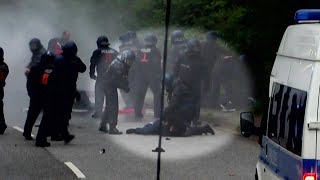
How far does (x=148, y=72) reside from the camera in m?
20.8

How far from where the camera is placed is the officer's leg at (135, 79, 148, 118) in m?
20.5

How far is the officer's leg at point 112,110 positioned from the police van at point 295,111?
8.80 m

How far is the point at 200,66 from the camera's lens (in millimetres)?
18578

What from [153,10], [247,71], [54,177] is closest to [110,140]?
[54,177]

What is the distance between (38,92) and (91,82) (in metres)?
11.2

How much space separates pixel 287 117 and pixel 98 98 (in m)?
12.6

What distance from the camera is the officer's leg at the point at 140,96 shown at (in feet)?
67.3

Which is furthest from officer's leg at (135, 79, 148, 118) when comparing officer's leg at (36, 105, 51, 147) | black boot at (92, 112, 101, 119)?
officer's leg at (36, 105, 51, 147)

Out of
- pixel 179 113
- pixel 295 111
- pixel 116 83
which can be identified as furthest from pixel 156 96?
pixel 295 111

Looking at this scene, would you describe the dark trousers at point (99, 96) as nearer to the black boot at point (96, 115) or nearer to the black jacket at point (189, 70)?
the black boot at point (96, 115)

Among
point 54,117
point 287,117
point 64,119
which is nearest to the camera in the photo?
point 287,117

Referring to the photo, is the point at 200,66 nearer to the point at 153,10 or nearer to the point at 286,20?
the point at 286,20

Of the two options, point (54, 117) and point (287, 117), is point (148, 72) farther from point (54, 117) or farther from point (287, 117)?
point (287, 117)

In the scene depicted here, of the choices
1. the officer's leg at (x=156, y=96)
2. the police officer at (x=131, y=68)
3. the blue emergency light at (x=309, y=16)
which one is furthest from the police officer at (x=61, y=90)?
the blue emergency light at (x=309, y=16)
